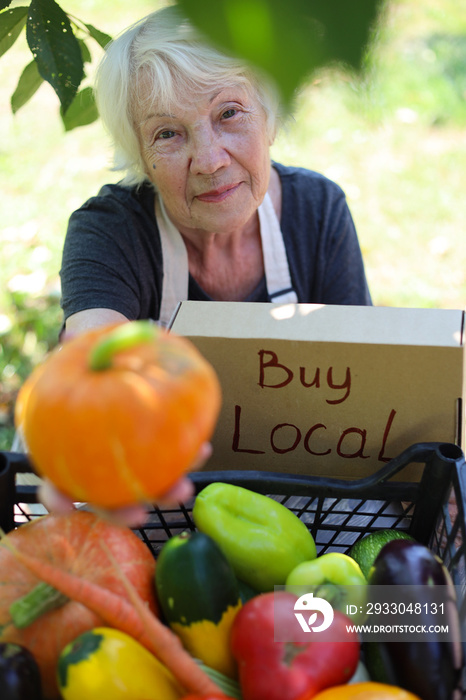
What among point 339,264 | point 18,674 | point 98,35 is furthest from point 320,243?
point 18,674

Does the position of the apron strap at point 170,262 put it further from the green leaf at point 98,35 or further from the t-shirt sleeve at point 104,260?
the green leaf at point 98,35

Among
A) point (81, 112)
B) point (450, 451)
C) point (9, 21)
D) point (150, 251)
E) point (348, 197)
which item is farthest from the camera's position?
point (348, 197)

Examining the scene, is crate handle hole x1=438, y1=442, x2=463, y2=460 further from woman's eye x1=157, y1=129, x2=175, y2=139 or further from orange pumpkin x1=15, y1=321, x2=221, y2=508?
woman's eye x1=157, y1=129, x2=175, y2=139

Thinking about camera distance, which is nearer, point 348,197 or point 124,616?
point 124,616

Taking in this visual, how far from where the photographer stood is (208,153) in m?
0.99

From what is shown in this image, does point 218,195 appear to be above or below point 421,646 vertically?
above

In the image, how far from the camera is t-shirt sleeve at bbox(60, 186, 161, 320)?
3.53 feet

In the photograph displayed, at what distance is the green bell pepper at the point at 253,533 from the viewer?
66cm

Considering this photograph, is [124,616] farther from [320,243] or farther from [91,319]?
[320,243]

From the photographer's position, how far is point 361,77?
0.66 feet

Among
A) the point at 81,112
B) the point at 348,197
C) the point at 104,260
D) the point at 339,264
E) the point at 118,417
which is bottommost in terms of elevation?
the point at 348,197

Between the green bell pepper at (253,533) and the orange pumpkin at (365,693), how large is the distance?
0.16 metres

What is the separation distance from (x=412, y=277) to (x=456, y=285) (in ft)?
0.51

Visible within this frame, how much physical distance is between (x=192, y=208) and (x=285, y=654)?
785 mm
